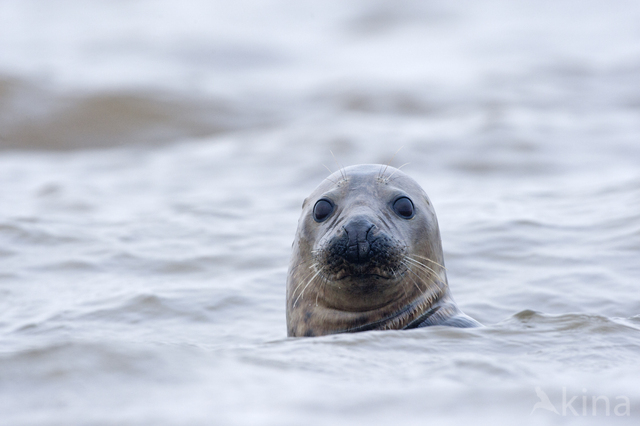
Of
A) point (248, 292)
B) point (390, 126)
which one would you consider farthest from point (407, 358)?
point (390, 126)

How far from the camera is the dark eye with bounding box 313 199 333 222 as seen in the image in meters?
5.09

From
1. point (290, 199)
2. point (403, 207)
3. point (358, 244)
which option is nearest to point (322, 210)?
point (403, 207)

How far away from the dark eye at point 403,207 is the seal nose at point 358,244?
0.54 meters

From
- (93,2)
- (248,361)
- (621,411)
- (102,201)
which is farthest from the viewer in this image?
(93,2)

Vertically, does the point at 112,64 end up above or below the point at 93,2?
below

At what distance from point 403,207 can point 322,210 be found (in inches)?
19.2

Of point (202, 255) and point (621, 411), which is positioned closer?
point (621, 411)

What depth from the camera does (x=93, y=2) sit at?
883 inches

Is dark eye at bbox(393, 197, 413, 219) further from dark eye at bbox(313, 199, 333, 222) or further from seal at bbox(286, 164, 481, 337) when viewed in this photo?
dark eye at bbox(313, 199, 333, 222)

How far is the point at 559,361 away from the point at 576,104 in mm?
11750

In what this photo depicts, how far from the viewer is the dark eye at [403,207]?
5.06 metres

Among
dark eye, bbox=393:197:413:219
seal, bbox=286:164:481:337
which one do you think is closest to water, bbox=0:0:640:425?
seal, bbox=286:164:481:337

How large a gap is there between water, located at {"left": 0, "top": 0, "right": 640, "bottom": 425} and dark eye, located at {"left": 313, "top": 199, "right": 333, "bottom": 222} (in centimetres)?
87

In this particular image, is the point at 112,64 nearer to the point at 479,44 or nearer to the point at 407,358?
the point at 479,44
